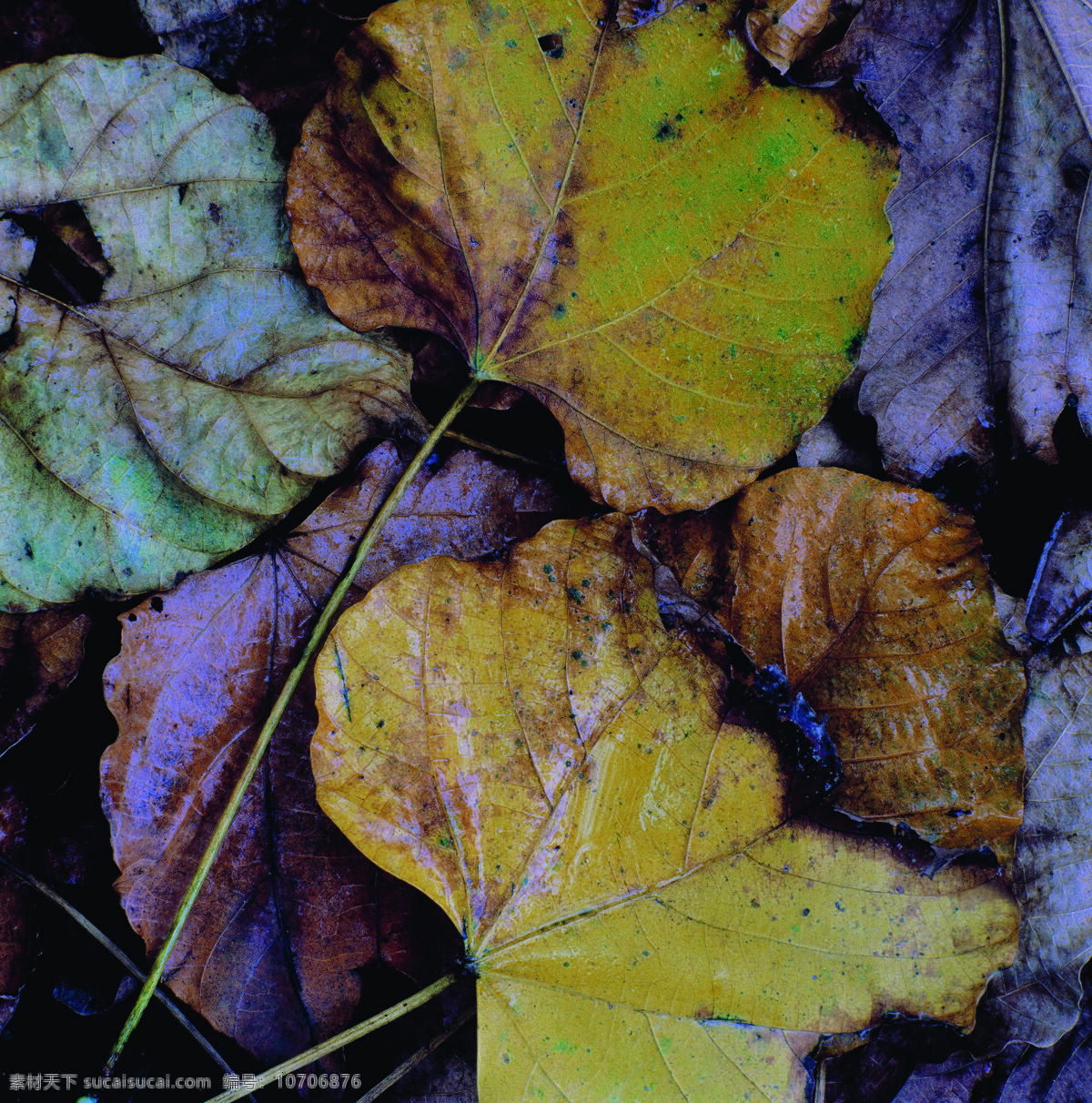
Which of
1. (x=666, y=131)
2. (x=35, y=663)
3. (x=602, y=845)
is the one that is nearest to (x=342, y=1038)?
(x=602, y=845)

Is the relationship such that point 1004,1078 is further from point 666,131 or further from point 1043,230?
point 666,131

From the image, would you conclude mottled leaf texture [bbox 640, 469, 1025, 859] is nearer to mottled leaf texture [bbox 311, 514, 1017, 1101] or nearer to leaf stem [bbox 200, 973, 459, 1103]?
mottled leaf texture [bbox 311, 514, 1017, 1101]

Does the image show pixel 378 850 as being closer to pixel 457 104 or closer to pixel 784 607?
pixel 784 607

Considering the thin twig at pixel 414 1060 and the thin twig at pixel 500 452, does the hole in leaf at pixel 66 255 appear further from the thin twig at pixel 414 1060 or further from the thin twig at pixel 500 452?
the thin twig at pixel 414 1060

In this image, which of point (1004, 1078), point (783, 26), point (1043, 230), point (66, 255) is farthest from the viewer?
point (1004, 1078)

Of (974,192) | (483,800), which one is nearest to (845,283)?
(974,192)

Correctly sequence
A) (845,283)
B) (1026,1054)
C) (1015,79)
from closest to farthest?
(845,283), (1015,79), (1026,1054)
